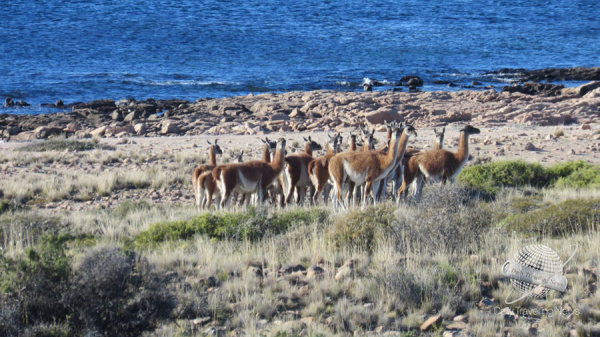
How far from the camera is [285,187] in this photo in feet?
54.8

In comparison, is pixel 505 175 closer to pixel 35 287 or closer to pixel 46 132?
pixel 35 287

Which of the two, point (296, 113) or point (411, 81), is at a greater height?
point (296, 113)

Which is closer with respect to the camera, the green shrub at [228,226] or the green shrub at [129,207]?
the green shrub at [228,226]

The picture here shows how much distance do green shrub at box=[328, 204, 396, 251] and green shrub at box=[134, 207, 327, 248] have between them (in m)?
1.47

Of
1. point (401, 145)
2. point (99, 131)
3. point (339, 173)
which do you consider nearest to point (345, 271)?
point (339, 173)

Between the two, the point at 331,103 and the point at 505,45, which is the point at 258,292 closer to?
the point at 331,103

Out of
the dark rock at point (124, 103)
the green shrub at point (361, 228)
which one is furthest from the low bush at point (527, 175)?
the dark rock at point (124, 103)

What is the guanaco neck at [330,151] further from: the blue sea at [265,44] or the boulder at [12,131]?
the blue sea at [265,44]

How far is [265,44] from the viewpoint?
7856 cm

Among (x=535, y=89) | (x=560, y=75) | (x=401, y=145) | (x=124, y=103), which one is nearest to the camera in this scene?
(x=401, y=145)

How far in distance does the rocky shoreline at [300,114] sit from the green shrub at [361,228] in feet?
58.8

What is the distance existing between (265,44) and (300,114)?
150ft

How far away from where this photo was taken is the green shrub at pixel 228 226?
→ 12.4 m

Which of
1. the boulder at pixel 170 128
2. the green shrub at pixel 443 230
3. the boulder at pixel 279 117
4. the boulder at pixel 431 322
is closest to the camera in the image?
the boulder at pixel 431 322
